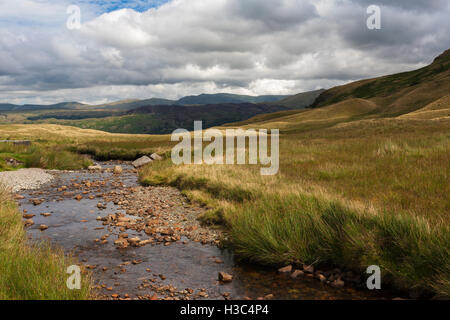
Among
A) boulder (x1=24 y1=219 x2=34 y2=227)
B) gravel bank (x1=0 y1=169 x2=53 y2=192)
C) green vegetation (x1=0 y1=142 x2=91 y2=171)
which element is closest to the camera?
boulder (x1=24 y1=219 x2=34 y2=227)

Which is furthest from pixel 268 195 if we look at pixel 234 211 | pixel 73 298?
pixel 73 298

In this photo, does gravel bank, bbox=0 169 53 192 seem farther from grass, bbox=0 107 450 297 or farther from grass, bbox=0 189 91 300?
grass, bbox=0 189 91 300

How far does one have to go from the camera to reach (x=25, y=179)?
2267 centimetres

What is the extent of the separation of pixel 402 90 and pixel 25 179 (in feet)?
391

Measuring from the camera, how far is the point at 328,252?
26.9 feet

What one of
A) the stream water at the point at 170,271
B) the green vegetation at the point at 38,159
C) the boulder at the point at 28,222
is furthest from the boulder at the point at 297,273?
the green vegetation at the point at 38,159

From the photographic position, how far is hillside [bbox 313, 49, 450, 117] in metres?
83.1

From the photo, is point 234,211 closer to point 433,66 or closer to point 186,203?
point 186,203

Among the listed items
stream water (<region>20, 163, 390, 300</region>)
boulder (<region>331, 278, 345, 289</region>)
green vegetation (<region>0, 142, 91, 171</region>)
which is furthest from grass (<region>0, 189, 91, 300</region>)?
green vegetation (<region>0, 142, 91, 171</region>)

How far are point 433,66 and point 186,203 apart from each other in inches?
6227

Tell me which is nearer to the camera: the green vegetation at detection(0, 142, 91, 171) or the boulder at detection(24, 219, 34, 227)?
the boulder at detection(24, 219, 34, 227)

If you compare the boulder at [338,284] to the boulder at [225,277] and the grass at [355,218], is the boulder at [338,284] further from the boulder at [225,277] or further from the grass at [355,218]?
the boulder at [225,277]

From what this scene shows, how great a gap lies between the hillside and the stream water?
3033 inches

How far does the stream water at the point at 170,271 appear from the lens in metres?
7.13
